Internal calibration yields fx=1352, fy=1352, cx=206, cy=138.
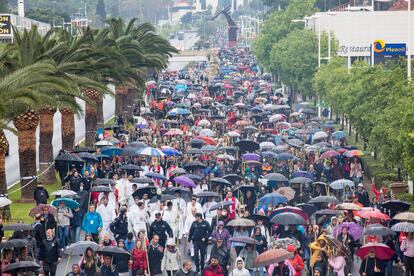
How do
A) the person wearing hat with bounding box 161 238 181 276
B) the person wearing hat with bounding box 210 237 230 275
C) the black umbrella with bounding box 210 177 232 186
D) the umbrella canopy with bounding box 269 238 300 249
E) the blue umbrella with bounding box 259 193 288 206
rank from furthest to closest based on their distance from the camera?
the black umbrella with bounding box 210 177 232 186, the blue umbrella with bounding box 259 193 288 206, the person wearing hat with bounding box 161 238 181 276, the person wearing hat with bounding box 210 237 230 275, the umbrella canopy with bounding box 269 238 300 249

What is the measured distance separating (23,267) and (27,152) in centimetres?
1641

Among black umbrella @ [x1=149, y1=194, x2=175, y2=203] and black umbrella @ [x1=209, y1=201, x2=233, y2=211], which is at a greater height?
black umbrella @ [x1=149, y1=194, x2=175, y2=203]

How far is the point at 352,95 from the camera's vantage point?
5044cm

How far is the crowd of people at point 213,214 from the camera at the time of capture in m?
23.8

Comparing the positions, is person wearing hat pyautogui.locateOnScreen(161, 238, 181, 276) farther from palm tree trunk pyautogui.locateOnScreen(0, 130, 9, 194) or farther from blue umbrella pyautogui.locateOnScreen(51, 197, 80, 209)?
palm tree trunk pyautogui.locateOnScreen(0, 130, 9, 194)

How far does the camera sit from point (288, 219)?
86.9 ft

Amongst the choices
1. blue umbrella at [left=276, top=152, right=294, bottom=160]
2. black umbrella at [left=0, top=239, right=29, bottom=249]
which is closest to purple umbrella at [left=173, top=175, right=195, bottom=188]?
blue umbrella at [left=276, top=152, right=294, bottom=160]

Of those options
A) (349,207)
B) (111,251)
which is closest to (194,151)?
(349,207)

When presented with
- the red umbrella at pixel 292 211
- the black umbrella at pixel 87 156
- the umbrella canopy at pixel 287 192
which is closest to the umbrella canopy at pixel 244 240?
the red umbrella at pixel 292 211

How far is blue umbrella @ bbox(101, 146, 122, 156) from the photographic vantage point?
41.6m

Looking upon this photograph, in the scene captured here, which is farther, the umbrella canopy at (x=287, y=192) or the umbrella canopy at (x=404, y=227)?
the umbrella canopy at (x=287, y=192)

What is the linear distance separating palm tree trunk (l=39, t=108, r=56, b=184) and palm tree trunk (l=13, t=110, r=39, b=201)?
3.13m

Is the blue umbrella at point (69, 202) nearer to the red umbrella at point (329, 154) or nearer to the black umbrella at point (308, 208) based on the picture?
the black umbrella at point (308, 208)

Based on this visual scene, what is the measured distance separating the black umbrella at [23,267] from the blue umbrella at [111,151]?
19553 mm
